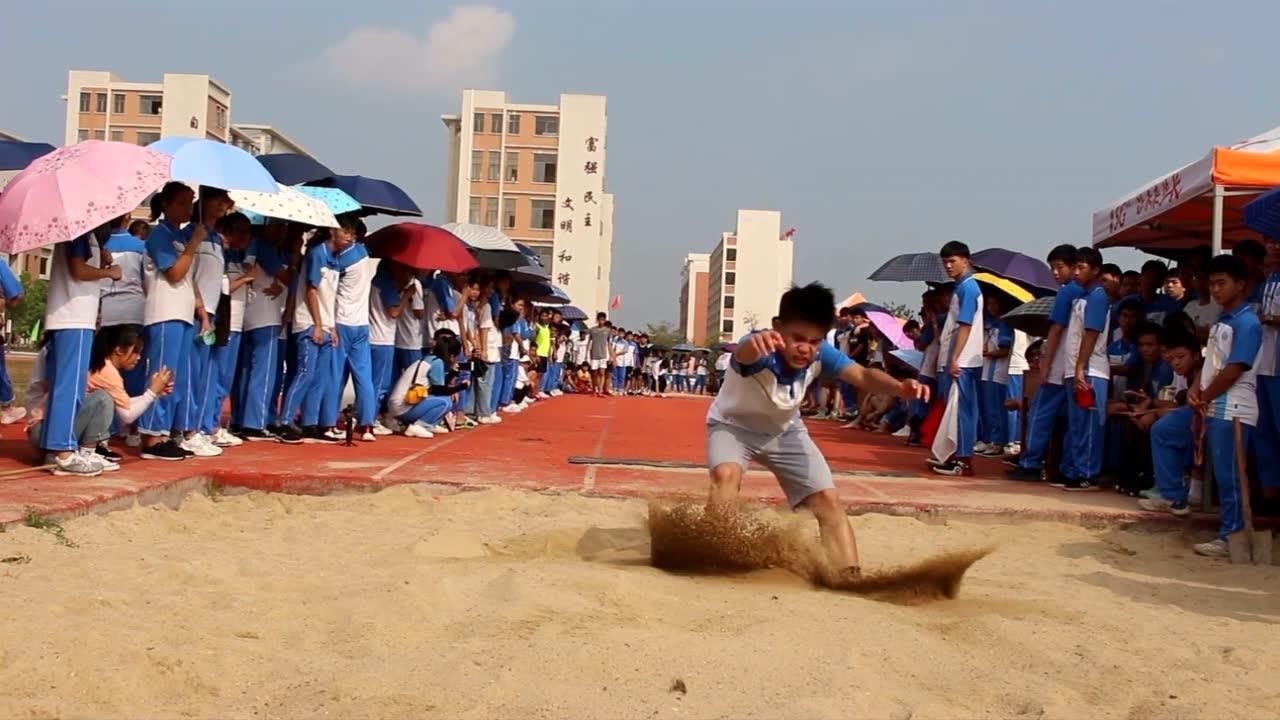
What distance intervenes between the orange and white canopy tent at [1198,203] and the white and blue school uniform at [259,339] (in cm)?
630

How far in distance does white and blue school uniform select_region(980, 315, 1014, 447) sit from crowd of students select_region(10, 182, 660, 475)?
519 cm

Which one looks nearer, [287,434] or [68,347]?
[68,347]

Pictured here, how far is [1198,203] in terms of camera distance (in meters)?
7.72

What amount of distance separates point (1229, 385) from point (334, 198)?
20.8 ft

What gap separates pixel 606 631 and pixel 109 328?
4.67 meters

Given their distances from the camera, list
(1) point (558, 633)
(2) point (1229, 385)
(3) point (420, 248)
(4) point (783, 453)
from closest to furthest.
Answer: (1) point (558, 633) < (4) point (783, 453) < (2) point (1229, 385) < (3) point (420, 248)

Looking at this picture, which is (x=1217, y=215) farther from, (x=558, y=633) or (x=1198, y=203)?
(x=558, y=633)

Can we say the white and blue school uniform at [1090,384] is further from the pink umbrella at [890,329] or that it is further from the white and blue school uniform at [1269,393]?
the pink umbrella at [890,329]

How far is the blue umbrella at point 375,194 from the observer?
29.8 feet

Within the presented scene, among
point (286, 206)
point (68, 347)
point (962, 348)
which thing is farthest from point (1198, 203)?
point (68, 347)

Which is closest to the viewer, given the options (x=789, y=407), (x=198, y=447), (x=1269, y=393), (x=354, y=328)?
(x=789, y=407)

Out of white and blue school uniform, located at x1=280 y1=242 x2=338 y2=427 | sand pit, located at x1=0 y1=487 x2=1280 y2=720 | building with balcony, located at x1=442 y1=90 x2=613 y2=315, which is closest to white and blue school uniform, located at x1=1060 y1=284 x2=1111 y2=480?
sand pit, located at x1=0 y1=487 x2=1280 y2=720

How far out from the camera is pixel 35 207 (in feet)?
17.1

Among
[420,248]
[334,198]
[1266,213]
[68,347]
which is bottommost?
[68,347]
